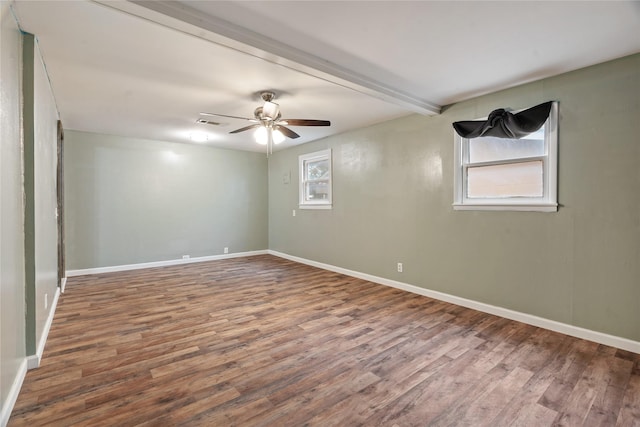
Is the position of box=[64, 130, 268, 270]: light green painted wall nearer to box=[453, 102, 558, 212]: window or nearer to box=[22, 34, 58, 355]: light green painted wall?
box=[22, 34, 58, 355]: light green painted wall

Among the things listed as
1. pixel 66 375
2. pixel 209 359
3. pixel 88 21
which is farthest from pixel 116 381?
pixel 88 21

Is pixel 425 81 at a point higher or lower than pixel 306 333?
higher

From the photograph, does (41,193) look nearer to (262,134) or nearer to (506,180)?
(262,134)

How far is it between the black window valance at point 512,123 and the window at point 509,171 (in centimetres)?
13

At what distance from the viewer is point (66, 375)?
6.82 ft

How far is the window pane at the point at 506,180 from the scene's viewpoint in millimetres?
2984

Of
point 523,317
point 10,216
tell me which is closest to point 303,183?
point 523,317

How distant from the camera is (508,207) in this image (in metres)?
3.11

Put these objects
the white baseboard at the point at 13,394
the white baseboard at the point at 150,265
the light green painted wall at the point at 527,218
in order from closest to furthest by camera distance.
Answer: the white baseboard at the point at 13,394, the light green painted wall at the point at 527,218, the white baseboard at the point at 150,265

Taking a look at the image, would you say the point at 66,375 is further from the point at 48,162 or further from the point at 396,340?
the point at 396,340

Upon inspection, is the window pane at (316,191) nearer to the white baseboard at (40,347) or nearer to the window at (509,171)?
the window at (509,171)

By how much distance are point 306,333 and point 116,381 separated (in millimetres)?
1488

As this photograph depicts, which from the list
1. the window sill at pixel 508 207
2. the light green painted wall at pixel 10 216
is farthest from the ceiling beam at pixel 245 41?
the window sill at pixel 508 207

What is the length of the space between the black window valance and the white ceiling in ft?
1.06
